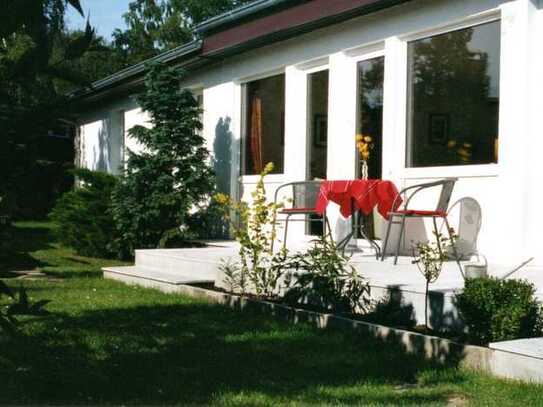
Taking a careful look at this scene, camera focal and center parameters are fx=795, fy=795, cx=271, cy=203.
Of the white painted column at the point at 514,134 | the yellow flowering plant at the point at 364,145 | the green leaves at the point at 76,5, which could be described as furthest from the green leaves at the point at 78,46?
the yellow flowering plant at the point at 364,145

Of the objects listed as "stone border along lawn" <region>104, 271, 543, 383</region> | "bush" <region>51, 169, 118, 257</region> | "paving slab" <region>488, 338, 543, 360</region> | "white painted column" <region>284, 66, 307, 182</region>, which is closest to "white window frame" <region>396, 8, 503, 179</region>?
"white painted column" <region>284, 66, 307, 182</region>

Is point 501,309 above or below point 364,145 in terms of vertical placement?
below

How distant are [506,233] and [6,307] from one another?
17.0 feet

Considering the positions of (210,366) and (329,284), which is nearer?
(210,366)

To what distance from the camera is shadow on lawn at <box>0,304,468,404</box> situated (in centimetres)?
402

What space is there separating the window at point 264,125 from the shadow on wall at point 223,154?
1.18 ft

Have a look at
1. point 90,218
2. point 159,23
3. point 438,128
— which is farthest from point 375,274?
point 159,23

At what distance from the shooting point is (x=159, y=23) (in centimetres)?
4500

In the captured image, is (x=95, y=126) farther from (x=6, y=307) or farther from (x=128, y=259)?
(x=6, y=307)

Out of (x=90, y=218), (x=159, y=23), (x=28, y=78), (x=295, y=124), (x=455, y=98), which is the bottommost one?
(x=90, y=218)

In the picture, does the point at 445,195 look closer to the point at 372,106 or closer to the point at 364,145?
the point at 364,145

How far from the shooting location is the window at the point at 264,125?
36.7ft

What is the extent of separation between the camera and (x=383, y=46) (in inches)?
360

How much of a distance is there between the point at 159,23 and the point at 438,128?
3858cm
